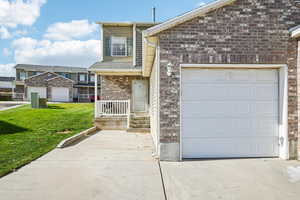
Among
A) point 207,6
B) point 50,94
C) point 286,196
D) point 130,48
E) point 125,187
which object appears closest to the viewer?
point 286,196

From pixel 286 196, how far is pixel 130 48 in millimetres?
12006

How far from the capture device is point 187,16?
17.1 ft

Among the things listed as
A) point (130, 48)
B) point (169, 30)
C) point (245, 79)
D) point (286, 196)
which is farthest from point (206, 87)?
point (130, 48)

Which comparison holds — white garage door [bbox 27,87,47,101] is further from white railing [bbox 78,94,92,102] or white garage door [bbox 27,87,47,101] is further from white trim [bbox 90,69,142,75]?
white trim [bbox 90,69,142,75]

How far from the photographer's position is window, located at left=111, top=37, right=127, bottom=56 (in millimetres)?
13648

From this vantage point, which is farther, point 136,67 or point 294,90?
point 136,67

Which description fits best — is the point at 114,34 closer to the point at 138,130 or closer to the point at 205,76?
the point at 138,130

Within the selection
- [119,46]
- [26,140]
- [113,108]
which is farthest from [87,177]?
[119,46]

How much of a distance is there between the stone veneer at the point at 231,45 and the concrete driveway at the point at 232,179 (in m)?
0.71

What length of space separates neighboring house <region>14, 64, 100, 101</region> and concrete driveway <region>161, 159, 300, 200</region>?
30.4 m

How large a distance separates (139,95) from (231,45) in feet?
25.9

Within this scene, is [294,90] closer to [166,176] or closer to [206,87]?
[206,87]

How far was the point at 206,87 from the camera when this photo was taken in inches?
→ 216

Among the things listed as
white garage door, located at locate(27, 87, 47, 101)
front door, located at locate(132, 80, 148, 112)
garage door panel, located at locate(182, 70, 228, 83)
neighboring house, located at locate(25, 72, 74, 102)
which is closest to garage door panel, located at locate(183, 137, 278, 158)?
garage door panel, located at locate(182, 70, 228, 83)
